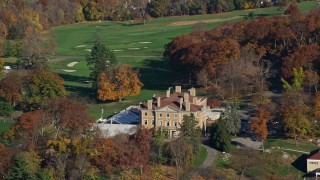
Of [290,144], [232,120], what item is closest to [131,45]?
[232,120]

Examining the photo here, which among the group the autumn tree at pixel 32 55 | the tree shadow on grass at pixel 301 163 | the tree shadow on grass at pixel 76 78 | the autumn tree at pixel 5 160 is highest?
the autumn tree at pixel 32 55

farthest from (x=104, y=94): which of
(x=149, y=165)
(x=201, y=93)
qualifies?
(x=149, y=165)

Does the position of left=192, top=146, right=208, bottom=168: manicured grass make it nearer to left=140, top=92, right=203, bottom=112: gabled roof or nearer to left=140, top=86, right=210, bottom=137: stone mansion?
left=140, top=86, right=210, bottom=137: stone mansion

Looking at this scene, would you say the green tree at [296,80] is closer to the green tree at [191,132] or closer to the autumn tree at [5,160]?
the green tree at [191,132]

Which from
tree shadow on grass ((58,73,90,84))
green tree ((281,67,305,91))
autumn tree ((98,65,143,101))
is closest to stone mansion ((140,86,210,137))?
green tree ((281,67,305,91))

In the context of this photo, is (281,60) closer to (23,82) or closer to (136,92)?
(136,92)

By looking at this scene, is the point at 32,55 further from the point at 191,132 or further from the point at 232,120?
the point at 191,132

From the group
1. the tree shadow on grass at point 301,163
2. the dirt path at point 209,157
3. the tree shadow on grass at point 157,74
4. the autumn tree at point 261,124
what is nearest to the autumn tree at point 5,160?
the dirt path at point 209,157
